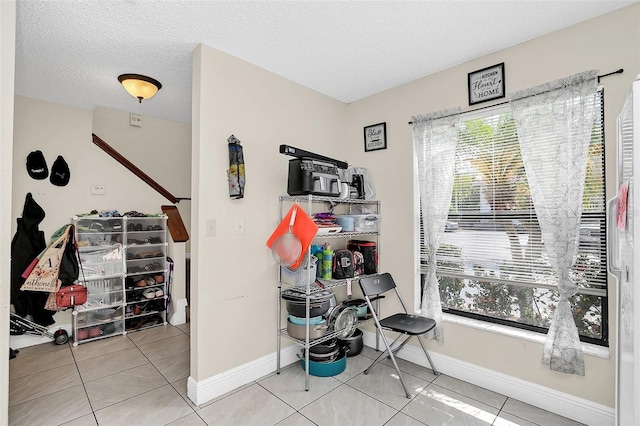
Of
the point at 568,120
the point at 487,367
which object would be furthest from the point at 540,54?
the point at 487,367

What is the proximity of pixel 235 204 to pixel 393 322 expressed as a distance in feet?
5.28

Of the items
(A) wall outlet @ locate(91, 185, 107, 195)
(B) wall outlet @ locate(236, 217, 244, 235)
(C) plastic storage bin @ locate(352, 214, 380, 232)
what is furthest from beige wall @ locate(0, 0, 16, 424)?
(C) plastic storage bin @ locate(352, 214, 380, 232)

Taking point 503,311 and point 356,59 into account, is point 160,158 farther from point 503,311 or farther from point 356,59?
point 503,311

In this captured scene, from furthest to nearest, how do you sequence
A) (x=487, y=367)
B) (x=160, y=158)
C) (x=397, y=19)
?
(x=160, y=158) < (x=487, y=367) < (x=397, y=19)

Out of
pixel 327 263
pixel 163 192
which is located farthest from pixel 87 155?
pixel 327 263

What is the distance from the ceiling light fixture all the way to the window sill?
10.9 feet

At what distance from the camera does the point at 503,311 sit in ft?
8.13

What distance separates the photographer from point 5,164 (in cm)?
156

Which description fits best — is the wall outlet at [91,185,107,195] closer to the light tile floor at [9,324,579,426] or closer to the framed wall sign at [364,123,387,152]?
the light tile floor at [9,324,579,426]

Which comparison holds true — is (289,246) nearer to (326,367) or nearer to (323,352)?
(323,352)

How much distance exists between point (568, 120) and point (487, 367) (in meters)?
1.89

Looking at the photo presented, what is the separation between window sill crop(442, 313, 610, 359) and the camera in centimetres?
200

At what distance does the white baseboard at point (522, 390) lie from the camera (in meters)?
1.98

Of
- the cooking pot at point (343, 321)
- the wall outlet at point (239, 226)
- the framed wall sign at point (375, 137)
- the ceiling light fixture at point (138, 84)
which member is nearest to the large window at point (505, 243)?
the framed wall sign at point (375, 137)
